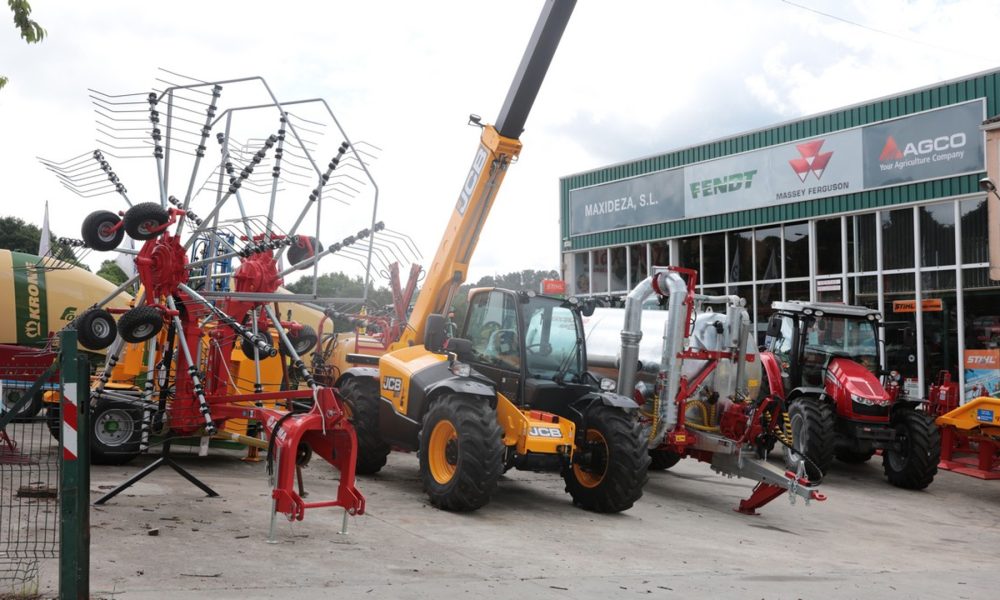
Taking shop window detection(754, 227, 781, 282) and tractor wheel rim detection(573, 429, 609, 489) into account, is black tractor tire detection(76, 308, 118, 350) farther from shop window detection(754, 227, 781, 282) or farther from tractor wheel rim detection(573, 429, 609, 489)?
shop window detection(754, 227, 781, 282)

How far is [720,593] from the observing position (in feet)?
19.8

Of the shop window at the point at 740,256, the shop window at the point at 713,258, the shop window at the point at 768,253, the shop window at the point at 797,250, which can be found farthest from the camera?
the shop window at the point at 713,258

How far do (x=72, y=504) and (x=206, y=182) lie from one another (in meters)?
4.27

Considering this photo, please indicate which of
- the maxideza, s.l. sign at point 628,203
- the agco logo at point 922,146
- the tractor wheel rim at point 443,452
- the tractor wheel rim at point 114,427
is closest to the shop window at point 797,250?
the agco logo at point 922,146

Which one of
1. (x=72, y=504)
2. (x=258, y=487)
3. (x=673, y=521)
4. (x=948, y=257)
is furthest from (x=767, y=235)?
(x=72, y=504)

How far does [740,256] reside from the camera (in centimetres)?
2127

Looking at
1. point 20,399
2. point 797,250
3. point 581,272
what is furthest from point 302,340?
point 581,272

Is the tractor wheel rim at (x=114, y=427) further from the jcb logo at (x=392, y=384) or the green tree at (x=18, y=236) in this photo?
the green tree at (x=18, y=236)

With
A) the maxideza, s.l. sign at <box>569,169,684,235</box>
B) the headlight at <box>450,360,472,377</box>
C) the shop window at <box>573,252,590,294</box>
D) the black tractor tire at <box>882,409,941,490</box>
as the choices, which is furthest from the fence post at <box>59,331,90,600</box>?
the shop window at <box>573,252,590,294</box>

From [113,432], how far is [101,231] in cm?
304

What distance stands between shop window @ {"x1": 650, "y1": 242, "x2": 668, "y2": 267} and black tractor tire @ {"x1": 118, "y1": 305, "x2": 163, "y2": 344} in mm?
16964

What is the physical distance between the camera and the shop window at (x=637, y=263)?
938 inches

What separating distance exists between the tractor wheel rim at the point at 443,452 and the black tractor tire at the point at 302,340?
222 centimetres

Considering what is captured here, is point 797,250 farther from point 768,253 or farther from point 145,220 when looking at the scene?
point 145,220
